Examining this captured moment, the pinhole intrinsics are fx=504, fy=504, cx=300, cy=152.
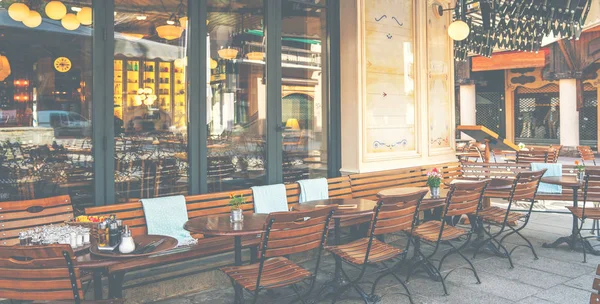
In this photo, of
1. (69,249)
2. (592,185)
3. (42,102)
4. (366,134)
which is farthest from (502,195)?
(42,102)

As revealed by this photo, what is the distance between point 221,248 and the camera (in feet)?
14.8

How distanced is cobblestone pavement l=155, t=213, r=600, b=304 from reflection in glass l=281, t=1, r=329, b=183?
1491mm

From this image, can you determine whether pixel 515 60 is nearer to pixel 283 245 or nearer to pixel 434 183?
pixel 434 183

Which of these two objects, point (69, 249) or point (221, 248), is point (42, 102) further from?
point (69, 249)

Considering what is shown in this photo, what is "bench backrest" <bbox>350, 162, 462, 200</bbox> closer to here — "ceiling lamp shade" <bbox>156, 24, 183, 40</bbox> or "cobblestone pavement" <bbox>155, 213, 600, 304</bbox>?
"cobblestone pavement" <bbox>155, 213, 600, 304</bbox>

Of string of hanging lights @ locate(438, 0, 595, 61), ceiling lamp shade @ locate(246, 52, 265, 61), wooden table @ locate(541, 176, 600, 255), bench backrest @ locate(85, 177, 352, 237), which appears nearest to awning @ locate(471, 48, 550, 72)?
string of hanging lights @ locate(438, 0, 595, 61)

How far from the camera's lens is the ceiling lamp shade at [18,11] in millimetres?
5618

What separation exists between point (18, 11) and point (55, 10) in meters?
0.39

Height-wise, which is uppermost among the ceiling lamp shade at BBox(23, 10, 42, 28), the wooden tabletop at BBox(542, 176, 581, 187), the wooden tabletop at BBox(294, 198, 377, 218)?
the ceiling lamp shade at BBox(23, 10, 42, 28)

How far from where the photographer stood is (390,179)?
6996 mm

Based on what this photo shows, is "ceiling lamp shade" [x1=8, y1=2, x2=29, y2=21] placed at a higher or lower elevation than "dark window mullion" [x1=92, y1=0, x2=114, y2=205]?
higher

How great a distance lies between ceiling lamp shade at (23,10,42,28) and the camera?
5.91 m

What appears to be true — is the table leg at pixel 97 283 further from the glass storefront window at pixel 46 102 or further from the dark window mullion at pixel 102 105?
the glass storefront window at pixel 46 102

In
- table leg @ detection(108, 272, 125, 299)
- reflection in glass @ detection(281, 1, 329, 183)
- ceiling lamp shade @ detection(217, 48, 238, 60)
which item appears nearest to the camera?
table leg @ detection(108, 272, 125, 299)
